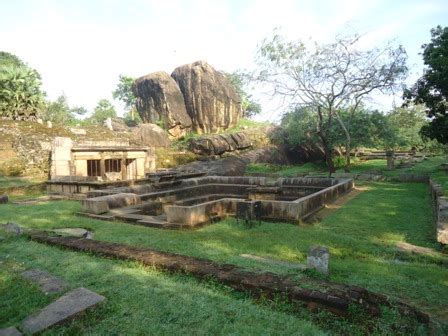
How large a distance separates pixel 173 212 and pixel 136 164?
13.6 metres

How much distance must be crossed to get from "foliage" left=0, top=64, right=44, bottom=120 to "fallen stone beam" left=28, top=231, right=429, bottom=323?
26887 mm

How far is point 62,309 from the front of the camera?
10.3 feet

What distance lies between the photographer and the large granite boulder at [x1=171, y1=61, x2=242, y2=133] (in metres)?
31.7

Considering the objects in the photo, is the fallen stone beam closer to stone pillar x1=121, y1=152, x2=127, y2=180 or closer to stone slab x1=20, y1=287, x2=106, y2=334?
stone slab x1=20, y1=287, x2=106, y2=334

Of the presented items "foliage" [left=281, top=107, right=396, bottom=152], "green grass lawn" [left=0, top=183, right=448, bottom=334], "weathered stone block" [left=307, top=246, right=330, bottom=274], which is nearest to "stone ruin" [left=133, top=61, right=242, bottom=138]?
"foliage" [left=281, top=107, right=396, bottom=152]

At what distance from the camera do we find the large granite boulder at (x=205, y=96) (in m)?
31.7

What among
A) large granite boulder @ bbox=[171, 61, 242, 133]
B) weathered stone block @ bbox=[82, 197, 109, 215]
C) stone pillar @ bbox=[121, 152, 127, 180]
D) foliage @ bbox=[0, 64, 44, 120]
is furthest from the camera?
large granite boulder @ bbox=[171, 61, 242, 133]

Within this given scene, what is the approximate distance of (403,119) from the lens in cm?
4303

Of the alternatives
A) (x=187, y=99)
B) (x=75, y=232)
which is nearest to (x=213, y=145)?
(x=187, y=99)

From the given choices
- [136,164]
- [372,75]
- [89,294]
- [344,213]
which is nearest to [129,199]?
[344,213]

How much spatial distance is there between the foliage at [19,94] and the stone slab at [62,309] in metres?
27.7

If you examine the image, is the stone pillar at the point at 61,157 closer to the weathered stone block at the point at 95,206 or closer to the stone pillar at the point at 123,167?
the stone pillar at the point at 123,167

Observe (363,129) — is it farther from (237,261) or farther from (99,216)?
(237,261)

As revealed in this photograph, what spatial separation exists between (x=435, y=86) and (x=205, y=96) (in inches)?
814
